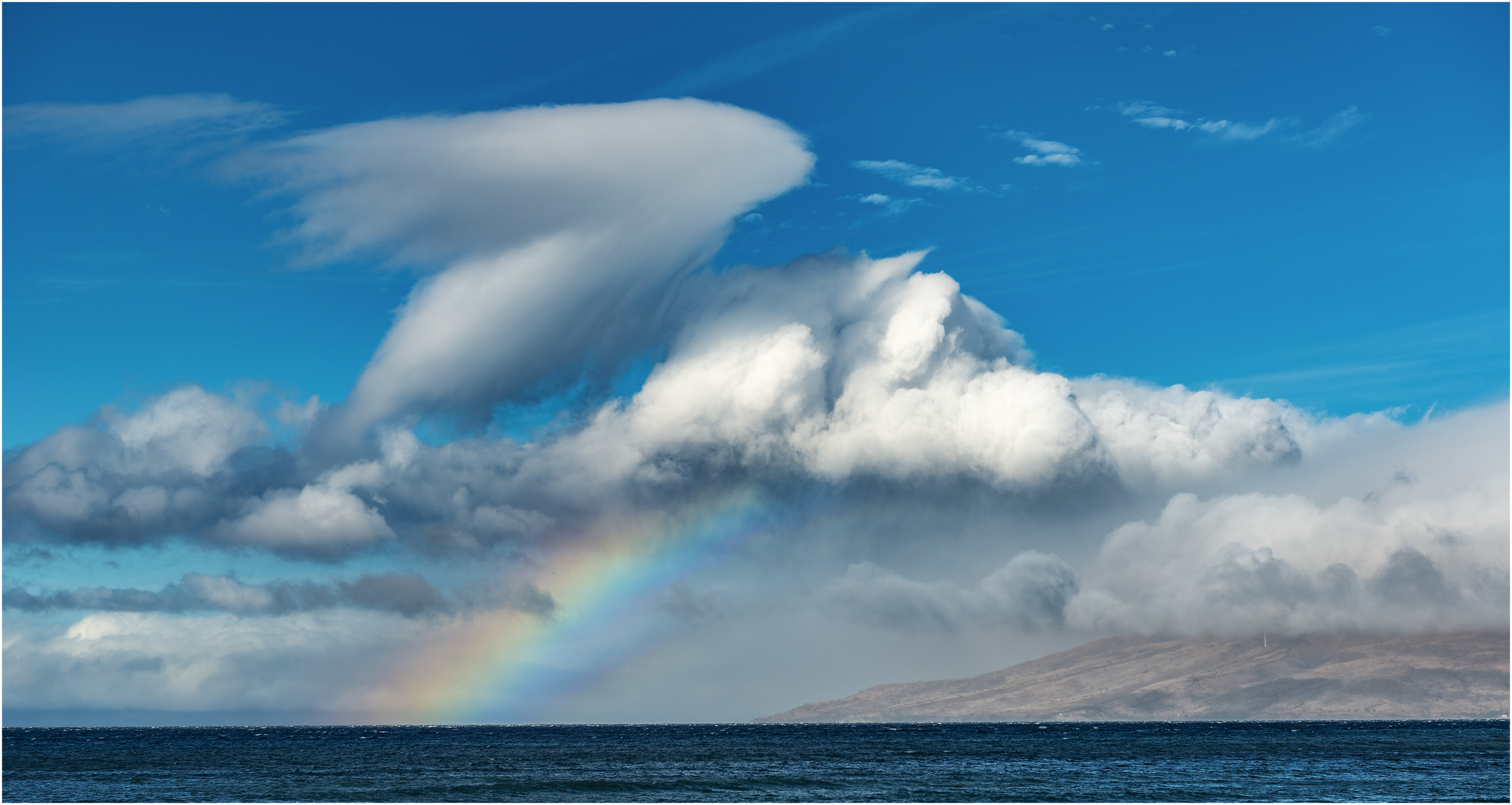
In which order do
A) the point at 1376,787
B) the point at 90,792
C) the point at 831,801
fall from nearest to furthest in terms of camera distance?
the point at 831,801 → the point at 1376,787 → the point at 90,792

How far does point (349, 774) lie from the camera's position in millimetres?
140250

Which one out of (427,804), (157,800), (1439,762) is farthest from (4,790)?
(1439,762)

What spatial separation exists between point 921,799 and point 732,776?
123 ft

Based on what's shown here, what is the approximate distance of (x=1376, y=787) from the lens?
4444 inches

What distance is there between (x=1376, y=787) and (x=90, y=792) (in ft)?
445

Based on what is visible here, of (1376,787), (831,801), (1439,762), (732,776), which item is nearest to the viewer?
(831,801)

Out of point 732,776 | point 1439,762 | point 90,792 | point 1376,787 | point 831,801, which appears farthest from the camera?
point 1439,762

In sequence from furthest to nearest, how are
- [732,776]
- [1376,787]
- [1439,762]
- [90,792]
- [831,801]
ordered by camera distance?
1. [1439,762]
2. [732,776]
3. [90,792]
4. [1376,787]
5. [831,801]

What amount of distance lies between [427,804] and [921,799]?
46293mm

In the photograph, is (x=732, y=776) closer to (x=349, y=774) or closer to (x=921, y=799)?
(x=921, y=799)

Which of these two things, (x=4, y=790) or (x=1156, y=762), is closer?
(x=4, y=790)

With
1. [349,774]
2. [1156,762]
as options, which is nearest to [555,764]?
[349,774]

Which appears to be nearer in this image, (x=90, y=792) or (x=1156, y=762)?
(x=90, y=792)

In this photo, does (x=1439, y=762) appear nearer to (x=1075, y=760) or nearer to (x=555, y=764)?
(x=1075, y=760)
